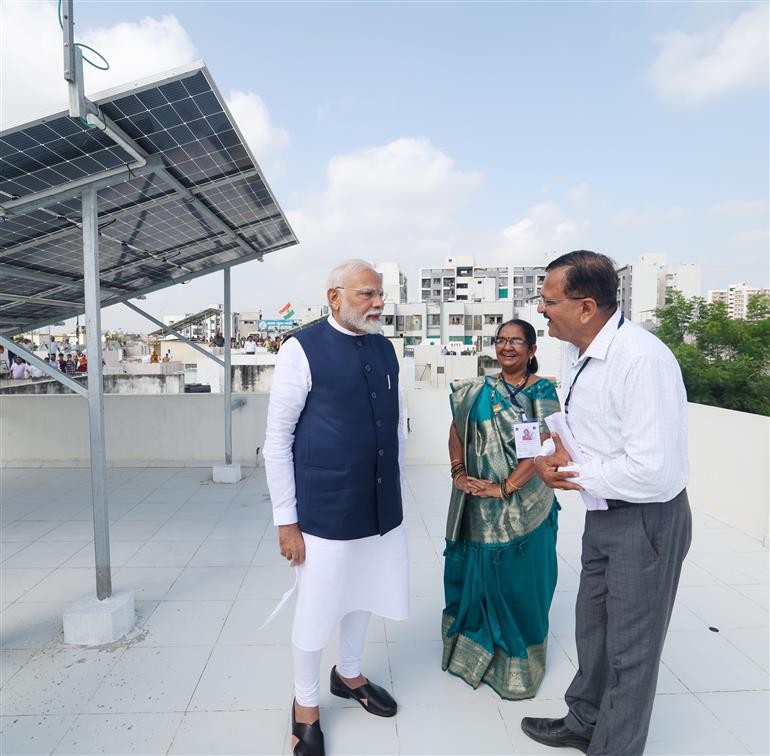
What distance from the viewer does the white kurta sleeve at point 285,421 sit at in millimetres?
1615

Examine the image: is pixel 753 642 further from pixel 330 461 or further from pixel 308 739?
pixel 330 461

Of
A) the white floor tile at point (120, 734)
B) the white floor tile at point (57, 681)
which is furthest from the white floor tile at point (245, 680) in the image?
the white floor tile at point (57, 681)

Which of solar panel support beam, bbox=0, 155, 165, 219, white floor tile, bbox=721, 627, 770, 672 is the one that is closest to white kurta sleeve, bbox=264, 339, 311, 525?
solar panel support beam, bbox=0, 155, 165, 219

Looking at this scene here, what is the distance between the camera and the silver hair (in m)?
1.69

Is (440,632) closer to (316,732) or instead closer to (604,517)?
(316,732)

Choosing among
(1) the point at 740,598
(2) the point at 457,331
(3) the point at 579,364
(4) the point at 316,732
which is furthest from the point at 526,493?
(2) the point at 457,331

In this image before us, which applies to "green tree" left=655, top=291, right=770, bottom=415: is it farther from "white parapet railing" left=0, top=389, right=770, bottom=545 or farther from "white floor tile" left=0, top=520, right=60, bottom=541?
"white floor tile" left=0, top=520, right=60, bottom=541

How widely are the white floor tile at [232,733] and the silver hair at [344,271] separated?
5.22 ft

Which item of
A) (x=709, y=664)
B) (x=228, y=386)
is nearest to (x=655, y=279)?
(x=228, y=386)

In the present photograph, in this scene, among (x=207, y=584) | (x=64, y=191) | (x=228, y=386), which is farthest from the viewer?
(x=228, y=386)

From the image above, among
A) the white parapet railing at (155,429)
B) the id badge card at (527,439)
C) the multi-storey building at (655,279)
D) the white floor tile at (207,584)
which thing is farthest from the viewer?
the multi-storey building at (655,279)

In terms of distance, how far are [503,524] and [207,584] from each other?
6.28ft

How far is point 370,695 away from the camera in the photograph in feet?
6.37

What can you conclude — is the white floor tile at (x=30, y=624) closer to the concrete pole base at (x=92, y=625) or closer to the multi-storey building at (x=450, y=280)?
the concrete pole base at (x=92, y=625)
